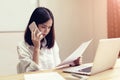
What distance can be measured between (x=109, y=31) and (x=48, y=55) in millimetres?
1620

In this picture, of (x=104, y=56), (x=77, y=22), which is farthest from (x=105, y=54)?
(x=77, y=22)

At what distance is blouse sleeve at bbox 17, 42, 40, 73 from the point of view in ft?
5.14

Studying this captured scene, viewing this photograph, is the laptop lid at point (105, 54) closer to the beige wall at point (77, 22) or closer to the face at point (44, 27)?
the face at point (44, 27)

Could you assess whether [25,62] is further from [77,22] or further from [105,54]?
[77,22]

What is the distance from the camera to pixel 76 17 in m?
3.30

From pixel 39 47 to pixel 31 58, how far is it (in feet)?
0.34

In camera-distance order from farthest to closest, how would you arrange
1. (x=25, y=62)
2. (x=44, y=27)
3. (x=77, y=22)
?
(x=77, y=22) < (x=44, y=27) < (x=25, y=62)

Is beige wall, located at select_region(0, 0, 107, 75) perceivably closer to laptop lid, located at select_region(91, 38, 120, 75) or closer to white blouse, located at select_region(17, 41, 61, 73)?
white blouse, located at select_region(17, 41, 61, 73)

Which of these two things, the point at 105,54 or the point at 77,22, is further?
the point at 77,22

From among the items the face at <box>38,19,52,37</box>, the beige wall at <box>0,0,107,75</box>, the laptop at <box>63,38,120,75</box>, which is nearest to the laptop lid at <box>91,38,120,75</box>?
the laptop at <box>63,38,120,75</box>

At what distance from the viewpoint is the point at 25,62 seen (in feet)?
5.29

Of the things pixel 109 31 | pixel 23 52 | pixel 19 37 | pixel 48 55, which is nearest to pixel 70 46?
pixel 109 31

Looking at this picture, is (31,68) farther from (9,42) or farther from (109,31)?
(109,31)

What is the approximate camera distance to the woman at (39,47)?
1.64 m
